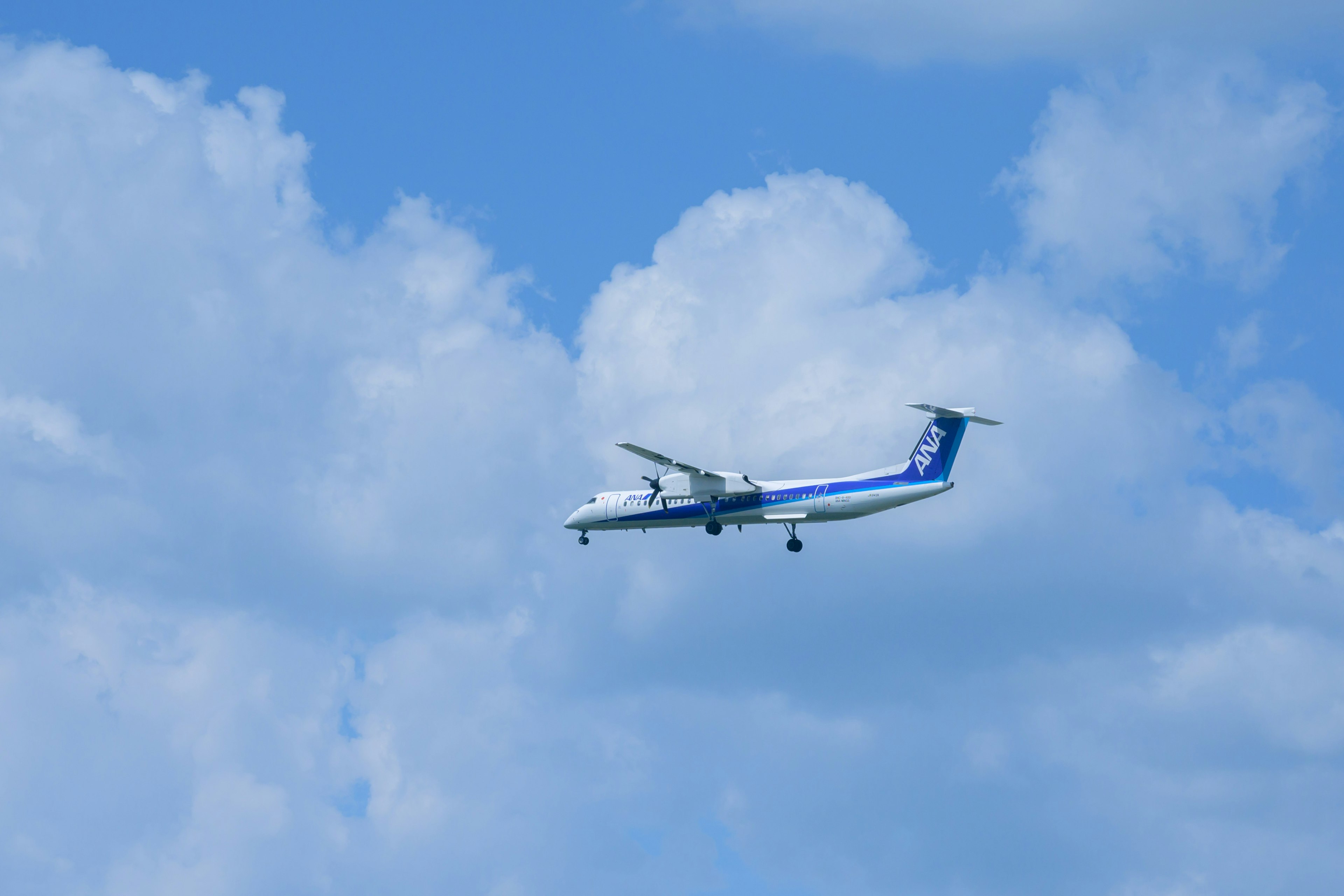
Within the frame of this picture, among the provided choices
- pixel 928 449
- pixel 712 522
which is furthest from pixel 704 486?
pixel 928 449

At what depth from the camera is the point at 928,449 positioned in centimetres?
9681

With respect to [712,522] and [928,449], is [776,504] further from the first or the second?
[928,449]

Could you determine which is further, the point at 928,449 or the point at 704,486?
the point at 704,486

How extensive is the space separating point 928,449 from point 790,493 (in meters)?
7.53

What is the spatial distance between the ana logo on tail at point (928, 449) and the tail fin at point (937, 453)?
18 millimetres

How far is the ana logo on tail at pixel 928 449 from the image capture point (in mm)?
96812

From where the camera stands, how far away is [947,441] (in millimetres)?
96750

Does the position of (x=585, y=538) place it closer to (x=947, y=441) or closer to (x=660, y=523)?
(x=660, y=523)

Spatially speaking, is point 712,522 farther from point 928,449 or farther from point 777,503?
point 928,449

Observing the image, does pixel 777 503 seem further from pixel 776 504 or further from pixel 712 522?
pixel 712 522

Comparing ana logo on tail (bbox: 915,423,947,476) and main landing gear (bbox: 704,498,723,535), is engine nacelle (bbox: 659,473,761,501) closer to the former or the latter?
main landing gear (bbox: 704,498,723,535)

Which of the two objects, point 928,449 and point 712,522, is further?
point 712,522

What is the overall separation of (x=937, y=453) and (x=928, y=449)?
1.57ft

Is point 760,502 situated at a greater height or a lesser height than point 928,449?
lesser
